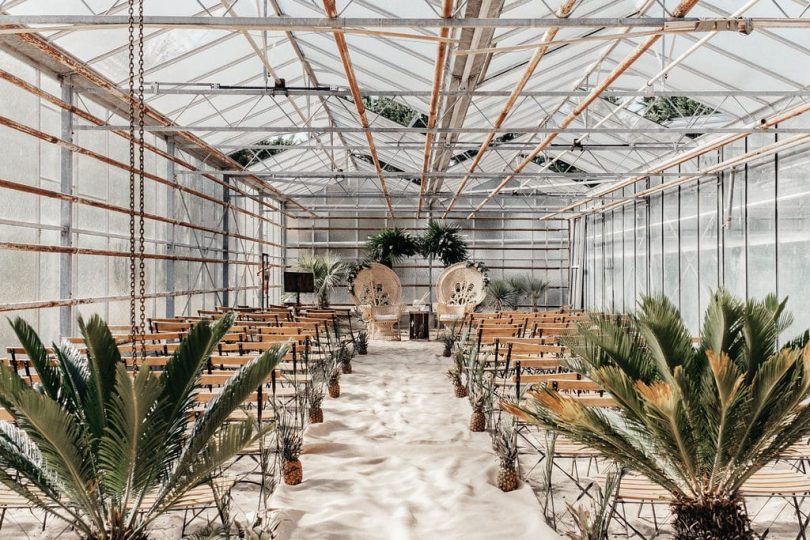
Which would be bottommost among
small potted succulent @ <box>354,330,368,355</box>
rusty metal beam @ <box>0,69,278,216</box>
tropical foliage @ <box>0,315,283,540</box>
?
small potted succulent @ <box>354,330,368,355</box>

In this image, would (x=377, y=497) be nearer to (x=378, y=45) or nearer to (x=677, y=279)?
(x=378, y=45)

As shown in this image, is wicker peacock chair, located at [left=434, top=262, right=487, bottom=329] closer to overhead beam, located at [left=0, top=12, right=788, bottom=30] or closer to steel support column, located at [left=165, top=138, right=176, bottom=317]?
steel support column, located at [left=165, top=138, right=176, bottom=317]

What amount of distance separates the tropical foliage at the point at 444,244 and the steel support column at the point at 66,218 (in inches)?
487

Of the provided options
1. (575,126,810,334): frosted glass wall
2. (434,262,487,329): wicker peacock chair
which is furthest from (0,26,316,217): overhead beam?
(434,262,487,329): wicker peacock chair

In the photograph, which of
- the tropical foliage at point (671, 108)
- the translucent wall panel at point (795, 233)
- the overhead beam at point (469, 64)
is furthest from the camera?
the tropical foliage at point (671, 108)

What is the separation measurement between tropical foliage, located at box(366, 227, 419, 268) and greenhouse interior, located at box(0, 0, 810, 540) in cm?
11

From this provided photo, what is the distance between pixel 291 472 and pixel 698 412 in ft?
9.37

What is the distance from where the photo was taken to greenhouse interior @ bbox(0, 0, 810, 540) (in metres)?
3.37

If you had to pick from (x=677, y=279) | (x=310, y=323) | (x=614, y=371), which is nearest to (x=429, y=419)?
(x=310, y=323)

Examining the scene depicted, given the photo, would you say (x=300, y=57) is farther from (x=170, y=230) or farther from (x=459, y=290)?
(x=459, y=290)

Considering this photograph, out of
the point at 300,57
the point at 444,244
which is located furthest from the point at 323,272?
the point at 300,57

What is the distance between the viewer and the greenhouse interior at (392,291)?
11.0 feet

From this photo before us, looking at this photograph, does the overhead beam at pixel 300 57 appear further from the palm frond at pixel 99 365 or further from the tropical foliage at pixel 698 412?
the tropical foliage at pixel 698 412

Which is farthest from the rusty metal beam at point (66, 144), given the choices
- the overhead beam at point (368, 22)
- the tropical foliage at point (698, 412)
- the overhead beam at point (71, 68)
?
the tropical foliage at point (698, 412)
